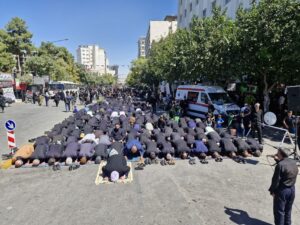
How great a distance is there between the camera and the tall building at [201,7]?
26.8 m

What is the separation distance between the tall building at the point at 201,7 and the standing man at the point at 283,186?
20791 mm

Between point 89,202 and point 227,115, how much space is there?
12.4 m

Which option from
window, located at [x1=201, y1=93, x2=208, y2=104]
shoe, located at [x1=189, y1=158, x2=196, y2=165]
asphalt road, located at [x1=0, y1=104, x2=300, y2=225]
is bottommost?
asphalt road, located at [x1=0, y1=104, x2=300, y2=225]

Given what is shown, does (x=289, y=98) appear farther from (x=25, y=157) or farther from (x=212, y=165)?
(x=25, y=157)

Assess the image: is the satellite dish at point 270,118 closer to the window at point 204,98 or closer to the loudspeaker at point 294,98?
the loudspeaker at point 294,98

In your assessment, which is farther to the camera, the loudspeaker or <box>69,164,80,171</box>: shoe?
the loudspeaker

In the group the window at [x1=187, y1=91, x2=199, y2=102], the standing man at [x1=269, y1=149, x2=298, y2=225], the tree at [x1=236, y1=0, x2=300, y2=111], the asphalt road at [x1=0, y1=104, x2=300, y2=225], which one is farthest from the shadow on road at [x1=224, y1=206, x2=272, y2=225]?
the window at [x1=187, y1=91, x2=199, y2=102]

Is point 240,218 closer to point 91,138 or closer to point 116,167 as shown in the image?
point 116,167

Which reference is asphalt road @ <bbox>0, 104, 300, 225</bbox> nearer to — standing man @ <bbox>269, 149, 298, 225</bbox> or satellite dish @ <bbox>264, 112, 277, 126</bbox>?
standing man @ <bbox>269, 149, 298, 225</bbox>

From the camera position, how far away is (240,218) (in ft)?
19.2

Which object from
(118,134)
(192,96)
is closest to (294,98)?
(118,134)

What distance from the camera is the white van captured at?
57.6 ft

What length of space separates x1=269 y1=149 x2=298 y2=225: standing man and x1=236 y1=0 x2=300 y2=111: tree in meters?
9.56

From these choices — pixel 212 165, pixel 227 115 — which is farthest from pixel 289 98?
pixel 227 115
